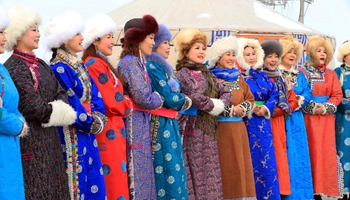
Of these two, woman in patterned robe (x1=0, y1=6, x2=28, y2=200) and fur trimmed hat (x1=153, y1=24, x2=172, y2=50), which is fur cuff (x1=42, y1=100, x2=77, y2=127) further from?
fur trimmed hat (x1=153, y1=24, x2=172, y2=50)

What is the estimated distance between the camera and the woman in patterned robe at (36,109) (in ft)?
11.6

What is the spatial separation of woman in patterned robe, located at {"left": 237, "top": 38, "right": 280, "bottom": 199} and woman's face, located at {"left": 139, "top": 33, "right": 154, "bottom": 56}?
54.0 inches

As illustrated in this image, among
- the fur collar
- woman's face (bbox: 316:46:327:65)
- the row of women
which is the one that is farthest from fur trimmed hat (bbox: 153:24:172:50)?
woman's face (bbox: 316:46:327:65)

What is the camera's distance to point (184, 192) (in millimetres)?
4855

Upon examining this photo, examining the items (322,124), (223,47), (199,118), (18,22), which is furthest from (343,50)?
(18,22)

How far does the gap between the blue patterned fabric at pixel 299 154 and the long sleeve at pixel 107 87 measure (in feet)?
7.80

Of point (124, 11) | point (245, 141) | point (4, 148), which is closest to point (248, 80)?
point (245, 141)

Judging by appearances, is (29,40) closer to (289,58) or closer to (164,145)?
(164,145)

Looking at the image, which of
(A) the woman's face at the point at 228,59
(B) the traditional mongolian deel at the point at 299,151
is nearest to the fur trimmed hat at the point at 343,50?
(B) the traditional mongolian deel at the point at 299,151

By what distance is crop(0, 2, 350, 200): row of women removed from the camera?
141 inches

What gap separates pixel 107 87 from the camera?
14.0 feet

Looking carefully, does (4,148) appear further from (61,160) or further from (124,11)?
(124,11)

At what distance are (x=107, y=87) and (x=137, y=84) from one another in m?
0.31

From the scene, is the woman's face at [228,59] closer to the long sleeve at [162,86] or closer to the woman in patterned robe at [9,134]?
the long sleeve at [162,86]
